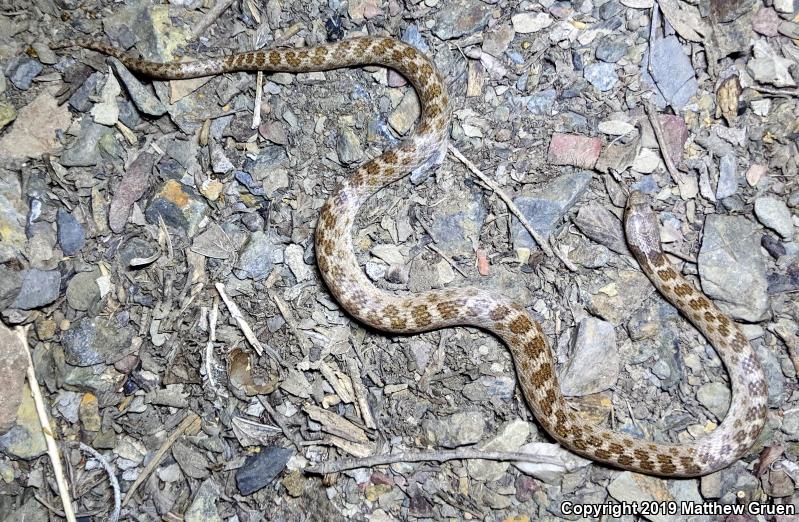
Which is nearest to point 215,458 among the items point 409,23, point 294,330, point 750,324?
point 294,330

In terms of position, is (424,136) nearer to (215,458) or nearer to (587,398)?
(587,398)

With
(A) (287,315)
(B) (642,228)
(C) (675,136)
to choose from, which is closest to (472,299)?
(B) (642,228)

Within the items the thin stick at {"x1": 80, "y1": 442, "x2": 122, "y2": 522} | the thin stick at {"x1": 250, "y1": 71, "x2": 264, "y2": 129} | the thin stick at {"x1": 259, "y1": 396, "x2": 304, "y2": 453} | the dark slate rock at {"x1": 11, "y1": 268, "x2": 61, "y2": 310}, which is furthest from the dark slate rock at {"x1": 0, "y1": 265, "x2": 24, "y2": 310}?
the thin stick at {"x1": 250, "y1": 71, "x2": 264, "y2": 129}

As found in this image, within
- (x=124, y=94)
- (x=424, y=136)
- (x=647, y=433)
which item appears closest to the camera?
(x=647, y=433)

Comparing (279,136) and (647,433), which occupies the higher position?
(279,136)

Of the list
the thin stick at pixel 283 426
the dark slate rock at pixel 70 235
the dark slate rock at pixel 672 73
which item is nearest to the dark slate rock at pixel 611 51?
the dark slate rock at pixel 672 73

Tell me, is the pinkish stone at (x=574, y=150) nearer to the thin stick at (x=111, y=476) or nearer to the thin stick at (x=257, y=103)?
the thin stick at (x=257, y=103)

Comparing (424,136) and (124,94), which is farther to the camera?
(124,94)

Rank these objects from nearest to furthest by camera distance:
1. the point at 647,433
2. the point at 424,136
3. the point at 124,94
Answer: the point at 647,433
the point at 424,136
the point at 124,94
